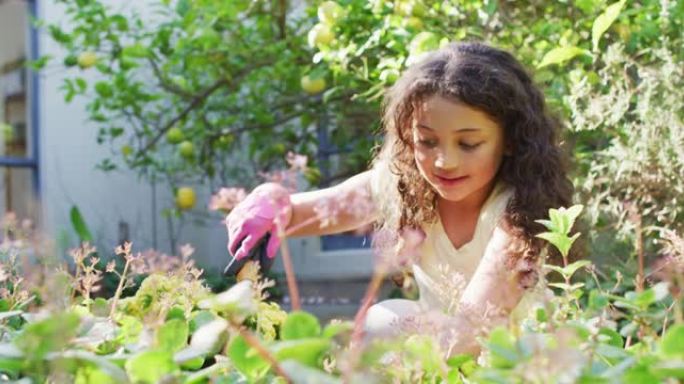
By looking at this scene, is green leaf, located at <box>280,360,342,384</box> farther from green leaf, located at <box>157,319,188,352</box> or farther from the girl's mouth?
the girl's mouth

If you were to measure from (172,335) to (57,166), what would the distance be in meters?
5.80

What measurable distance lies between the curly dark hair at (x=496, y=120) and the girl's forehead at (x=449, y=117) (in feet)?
0.05

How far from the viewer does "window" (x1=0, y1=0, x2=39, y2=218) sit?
6293 mm

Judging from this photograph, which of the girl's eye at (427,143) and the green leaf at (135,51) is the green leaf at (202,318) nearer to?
the girl's eye at (427,143)

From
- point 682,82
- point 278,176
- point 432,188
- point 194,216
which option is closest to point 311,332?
point 278,176

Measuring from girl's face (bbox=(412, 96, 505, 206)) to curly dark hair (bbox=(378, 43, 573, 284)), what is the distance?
1.4 inches

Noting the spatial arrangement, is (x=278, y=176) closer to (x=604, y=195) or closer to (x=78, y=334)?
(x=78, y=334)

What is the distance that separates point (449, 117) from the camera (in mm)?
2180

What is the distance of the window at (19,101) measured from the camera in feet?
20.6

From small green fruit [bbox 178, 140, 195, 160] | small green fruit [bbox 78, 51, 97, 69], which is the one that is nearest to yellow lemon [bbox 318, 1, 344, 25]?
small green fruit [bbox 78, 51, 97, 69]

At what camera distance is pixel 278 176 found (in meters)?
0.85

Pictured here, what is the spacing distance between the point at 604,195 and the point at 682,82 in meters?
0.39

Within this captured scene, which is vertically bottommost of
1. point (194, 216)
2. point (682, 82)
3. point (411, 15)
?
point (194, 216)

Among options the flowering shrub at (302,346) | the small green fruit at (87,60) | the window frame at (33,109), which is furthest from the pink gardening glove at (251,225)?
the window frame at (33,109)
